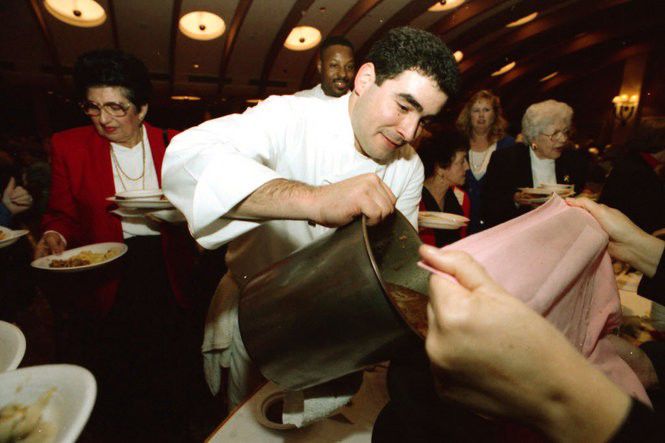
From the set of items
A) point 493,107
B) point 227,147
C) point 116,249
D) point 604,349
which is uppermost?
point 493,107

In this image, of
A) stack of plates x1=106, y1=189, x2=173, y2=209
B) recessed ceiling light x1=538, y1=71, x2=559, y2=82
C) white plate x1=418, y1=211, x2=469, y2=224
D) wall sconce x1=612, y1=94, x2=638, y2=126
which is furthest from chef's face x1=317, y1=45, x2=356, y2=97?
recessed ceiling light x1=538, y1=71, x2=559, y2=82

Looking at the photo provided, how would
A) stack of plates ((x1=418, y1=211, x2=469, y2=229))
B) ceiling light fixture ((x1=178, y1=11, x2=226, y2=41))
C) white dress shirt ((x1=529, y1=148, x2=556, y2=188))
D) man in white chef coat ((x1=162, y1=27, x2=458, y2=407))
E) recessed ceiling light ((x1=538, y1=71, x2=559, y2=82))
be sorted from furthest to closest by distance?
recessed ceiling light ((x1=538, y1=71, x2=559, y2=82))
ceiling light fixture ((x1=178, y1=11, x2=226, y2=41))
white dress shirt ((x1=529, y1=148, x2=556, y2=188))
stack of plates ((x1=418, y1=211, x2=469, y2=229))
man in white chef coat ((x1=162, y1=27, x2=458, y2=407))

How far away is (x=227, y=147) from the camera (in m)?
1.07

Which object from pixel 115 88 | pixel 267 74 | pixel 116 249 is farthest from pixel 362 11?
pixel 116 249

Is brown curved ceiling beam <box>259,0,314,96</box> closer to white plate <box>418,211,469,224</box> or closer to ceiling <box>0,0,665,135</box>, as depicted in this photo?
ceiling <box>0,0,665,135</box>

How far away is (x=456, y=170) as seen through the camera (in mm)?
2982

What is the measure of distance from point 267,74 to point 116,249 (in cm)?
1245

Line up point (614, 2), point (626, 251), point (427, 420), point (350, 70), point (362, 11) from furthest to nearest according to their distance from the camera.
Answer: point (614, 2)
point (362, 11)
point (350, 70)
point (626, 251)
point (427, 420)

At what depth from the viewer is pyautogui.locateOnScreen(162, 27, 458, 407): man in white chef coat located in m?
0.89

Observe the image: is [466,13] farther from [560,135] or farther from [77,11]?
[77,11]

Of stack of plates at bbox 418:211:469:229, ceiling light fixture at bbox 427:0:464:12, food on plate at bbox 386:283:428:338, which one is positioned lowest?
food on plate at bbox 386:283:428:338

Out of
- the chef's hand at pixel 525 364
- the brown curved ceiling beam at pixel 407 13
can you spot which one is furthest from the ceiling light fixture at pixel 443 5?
the chef's hand at pixel 525 364

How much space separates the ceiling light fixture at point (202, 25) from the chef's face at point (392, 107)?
955cm

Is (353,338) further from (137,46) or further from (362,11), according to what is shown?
(137,46)
